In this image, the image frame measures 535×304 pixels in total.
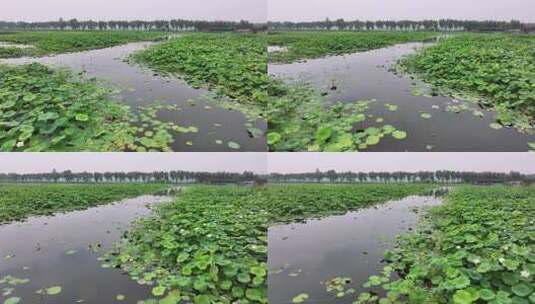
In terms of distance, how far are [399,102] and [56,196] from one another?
3.24 m

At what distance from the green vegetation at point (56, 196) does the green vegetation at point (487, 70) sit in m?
2.51

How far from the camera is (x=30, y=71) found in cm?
389

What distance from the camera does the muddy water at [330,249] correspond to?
11.4ft

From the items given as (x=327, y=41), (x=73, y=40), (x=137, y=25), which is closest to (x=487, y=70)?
(x=327, y=41)

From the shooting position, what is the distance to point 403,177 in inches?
145

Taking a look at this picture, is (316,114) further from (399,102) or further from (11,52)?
(11,52)

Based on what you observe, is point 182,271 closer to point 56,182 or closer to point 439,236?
point 56,182

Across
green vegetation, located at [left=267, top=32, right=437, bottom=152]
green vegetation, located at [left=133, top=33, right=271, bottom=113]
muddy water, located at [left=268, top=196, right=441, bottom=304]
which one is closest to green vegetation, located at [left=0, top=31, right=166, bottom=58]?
green vegetation, located at [left=133, top=33, right=271, bottom=113]

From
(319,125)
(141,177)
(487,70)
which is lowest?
(141,177)

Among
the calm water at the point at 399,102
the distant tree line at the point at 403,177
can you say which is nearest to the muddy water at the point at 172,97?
the distant tree line at the point at 403,177

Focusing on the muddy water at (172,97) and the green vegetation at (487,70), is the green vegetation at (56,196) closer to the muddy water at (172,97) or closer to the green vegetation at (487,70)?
the muddy water at (172,97)

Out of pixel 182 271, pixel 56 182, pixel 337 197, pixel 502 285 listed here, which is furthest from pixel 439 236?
pixel 56 182

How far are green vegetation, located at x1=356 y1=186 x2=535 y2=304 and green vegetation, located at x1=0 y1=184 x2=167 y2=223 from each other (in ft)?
6.67

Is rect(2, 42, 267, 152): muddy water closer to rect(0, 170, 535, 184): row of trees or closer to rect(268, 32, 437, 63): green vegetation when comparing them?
rect(0, 170, 535, 184): row of trees
